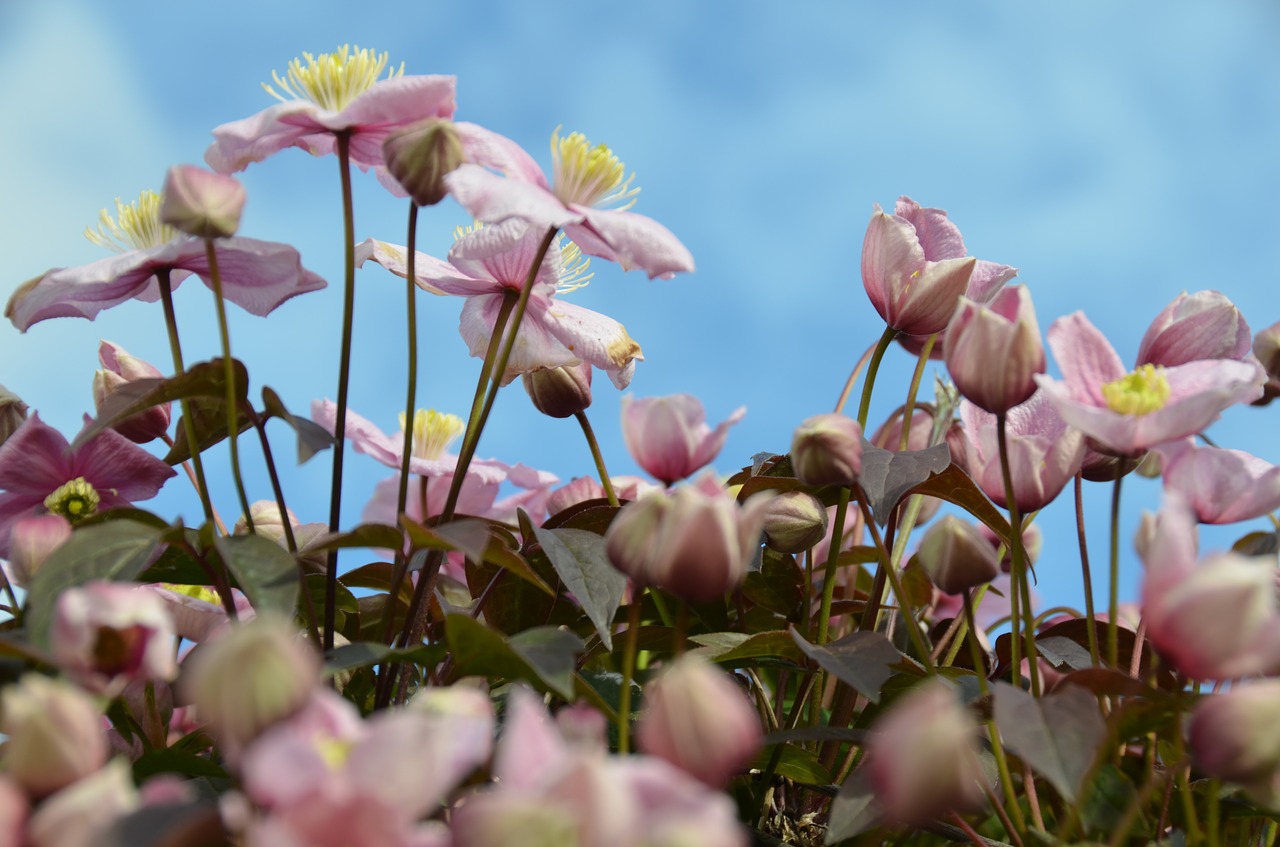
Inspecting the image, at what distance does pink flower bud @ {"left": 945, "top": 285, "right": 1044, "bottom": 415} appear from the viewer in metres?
0.53

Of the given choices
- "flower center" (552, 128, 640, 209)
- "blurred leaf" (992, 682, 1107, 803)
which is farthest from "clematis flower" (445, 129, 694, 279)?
"blurred leaf" (992, 682, 1107, 803)

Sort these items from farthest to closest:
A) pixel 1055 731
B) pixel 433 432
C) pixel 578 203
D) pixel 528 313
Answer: pixel 433 432
pixel 528 313
pixel 578 203
pixel 1055 731

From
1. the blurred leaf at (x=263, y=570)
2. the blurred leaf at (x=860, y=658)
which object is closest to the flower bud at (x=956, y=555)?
the blurred leaf at (x=860, y=658)

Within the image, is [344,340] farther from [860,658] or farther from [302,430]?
[860,658]

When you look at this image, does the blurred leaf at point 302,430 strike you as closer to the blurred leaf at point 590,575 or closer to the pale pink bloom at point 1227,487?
the blurred leaf at point 590,575

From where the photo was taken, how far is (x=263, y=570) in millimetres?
498

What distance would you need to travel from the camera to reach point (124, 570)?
0.49m

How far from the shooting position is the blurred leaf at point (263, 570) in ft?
1.56

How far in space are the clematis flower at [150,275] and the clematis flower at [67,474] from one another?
0.08 m

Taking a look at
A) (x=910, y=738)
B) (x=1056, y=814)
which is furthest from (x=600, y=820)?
(x=1056, y=814)

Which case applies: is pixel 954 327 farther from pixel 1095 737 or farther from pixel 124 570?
pixel 124 570

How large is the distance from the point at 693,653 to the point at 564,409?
296mm

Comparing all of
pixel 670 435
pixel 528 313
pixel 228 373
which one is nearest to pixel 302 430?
pixel 228 373

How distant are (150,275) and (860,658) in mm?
478
